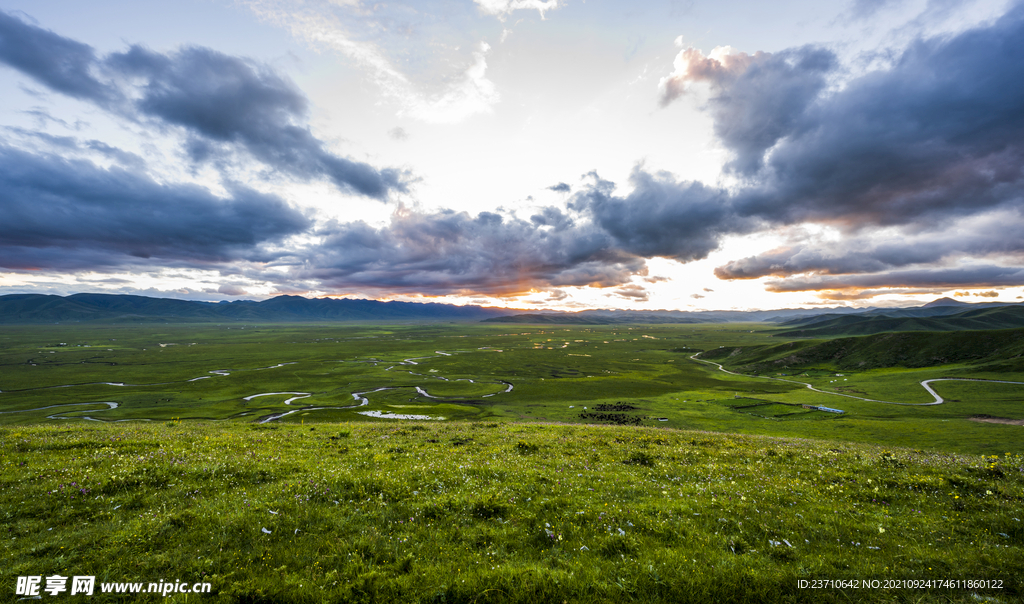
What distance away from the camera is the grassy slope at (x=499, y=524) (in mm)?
8094

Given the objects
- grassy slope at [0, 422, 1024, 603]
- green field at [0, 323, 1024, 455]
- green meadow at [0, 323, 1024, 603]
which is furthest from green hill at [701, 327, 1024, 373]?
grassy slope at [0, 422, 1024, 603]

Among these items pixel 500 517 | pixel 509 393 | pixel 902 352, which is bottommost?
pixel 509 393

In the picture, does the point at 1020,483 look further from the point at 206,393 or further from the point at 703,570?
the point at 206,393

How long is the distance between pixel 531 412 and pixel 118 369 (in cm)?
16221

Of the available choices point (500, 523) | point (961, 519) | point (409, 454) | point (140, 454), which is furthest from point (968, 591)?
point (140, 454)

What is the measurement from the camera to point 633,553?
31.1ft

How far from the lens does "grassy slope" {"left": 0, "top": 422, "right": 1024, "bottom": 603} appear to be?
319 inches

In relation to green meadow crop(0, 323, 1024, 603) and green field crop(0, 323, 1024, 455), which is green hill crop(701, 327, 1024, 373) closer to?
green field crop(0, 323, 1024, 455)

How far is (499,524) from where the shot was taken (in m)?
11.2

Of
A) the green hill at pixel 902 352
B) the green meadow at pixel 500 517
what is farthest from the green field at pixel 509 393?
the green meadow at pixel 500 517

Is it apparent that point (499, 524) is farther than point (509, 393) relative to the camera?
No

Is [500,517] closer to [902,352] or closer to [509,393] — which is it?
[509,393]

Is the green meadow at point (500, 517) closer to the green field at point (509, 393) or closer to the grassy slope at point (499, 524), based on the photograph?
the grassy slope at point (499, 524)

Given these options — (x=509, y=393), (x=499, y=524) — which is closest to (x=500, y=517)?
(x=499, y=524)
